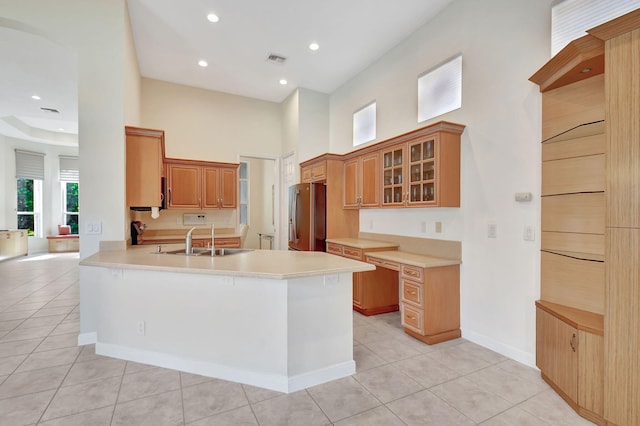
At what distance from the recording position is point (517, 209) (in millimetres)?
2666

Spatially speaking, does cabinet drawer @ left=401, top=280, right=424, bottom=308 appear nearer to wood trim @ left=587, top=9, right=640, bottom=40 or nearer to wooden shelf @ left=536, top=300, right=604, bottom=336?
wooden shelf @ left=536, top=300, right=604, bottom=336

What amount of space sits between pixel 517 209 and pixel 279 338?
2.31m

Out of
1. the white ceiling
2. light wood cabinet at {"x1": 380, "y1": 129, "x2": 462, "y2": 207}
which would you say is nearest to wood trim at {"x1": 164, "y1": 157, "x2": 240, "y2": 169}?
the white ceiling

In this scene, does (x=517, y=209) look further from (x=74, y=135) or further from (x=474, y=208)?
(x=74, y=135)

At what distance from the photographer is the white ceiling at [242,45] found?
3.48 m

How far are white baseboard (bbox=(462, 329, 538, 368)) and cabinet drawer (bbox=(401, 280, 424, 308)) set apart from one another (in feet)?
2.14

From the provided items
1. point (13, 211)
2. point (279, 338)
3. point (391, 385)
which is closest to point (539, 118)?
point (391, 385)

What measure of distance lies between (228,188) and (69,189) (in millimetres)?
7494

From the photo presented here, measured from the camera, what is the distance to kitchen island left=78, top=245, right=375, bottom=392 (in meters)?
2.18

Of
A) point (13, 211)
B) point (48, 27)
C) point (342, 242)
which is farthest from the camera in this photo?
point (13, 211)

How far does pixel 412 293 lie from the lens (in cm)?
308

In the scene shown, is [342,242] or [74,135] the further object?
[74,135]

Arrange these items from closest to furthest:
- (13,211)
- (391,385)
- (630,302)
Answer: (630,302)
(391,385)
(13,211)

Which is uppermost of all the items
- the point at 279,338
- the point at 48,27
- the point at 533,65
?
the point at 48,27
